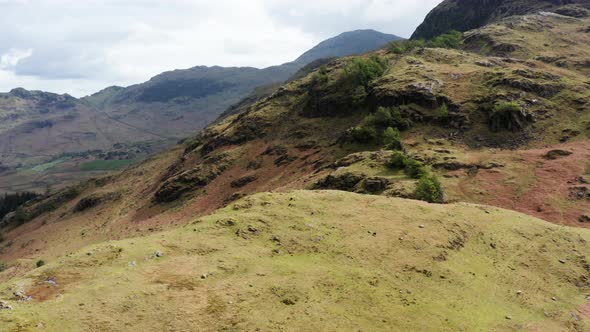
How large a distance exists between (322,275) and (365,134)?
4734 cm

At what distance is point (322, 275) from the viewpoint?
1032 inches

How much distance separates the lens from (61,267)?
938 inches

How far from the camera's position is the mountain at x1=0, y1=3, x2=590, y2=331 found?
73.9ft

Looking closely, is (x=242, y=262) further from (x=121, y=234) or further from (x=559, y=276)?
(x=121, y=234)

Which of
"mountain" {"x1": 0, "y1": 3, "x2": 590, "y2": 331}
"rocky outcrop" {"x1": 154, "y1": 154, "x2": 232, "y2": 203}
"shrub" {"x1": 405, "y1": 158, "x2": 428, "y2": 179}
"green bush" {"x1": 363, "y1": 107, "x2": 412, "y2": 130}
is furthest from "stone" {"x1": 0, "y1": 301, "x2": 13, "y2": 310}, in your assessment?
"rocky outcrop" {"x1": 154, "y1": 154, "x2": 232, "y2": 203}

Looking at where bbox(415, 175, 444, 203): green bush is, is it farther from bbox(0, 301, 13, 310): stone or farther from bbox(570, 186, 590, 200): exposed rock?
bbox(0, 301, 13, 310): stone

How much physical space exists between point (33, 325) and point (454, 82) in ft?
269

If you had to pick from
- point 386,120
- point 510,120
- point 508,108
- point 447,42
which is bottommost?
point 510,120

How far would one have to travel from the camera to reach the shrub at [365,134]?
70.0 metres

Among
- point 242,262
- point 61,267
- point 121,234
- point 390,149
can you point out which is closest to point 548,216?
point 390,149

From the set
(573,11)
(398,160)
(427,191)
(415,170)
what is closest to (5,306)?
(427,191)

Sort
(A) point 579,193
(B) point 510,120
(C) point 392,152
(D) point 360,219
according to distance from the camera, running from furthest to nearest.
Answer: (B) point 510,120
(C) point 392,152
(A) point 579,193
(D) point 360,219

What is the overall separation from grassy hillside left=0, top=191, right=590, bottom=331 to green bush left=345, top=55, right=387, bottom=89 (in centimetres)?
5707

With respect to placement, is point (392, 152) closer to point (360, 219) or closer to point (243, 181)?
point (360, 219)
